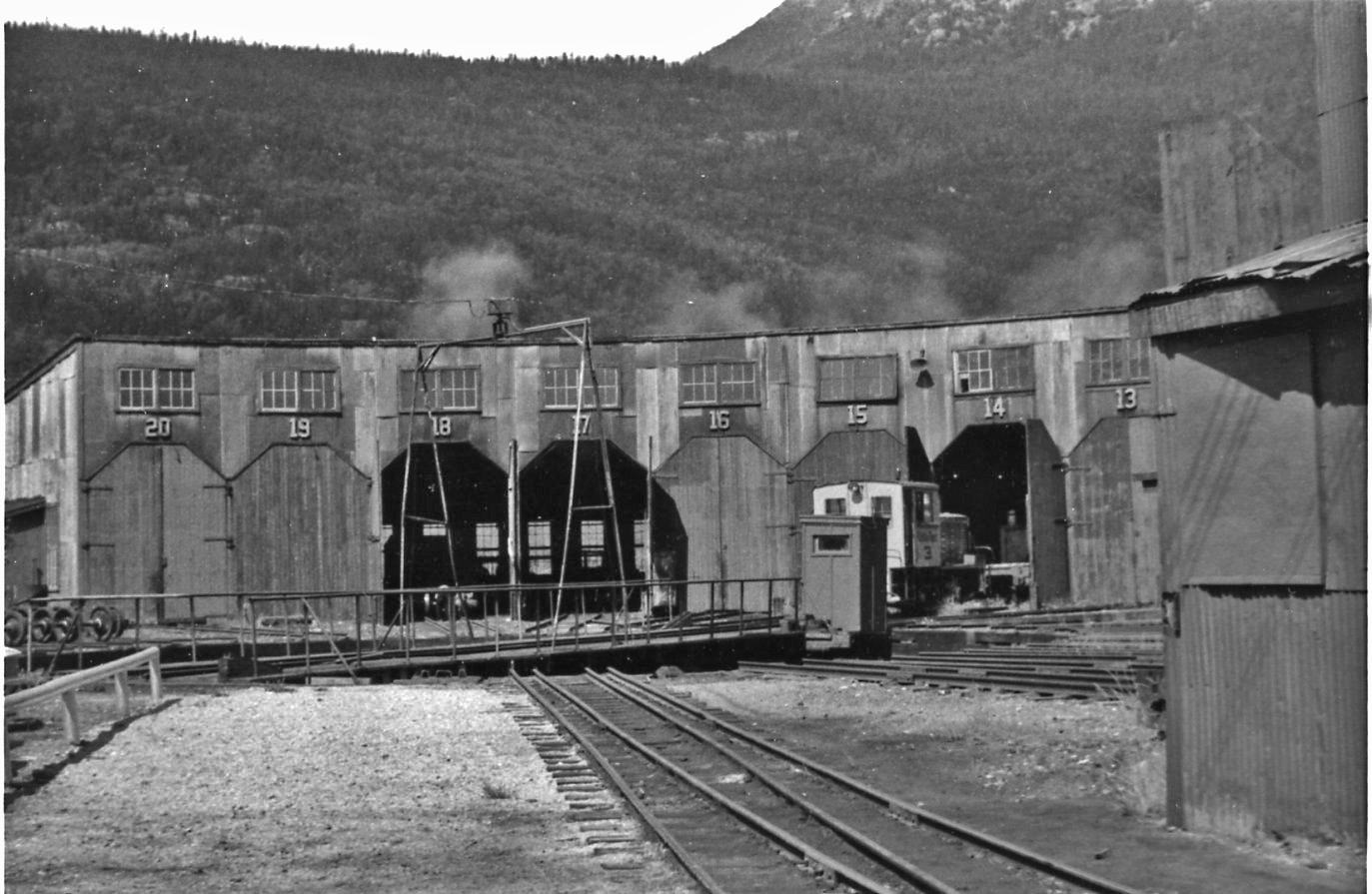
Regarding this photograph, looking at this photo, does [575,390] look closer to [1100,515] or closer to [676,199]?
[1100,515]

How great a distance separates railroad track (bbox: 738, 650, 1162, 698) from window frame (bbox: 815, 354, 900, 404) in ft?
46.8

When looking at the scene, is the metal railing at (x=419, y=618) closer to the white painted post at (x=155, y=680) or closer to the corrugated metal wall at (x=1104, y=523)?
the white painted post at (x=155, y=680)

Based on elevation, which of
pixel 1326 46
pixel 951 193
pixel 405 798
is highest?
pixel 951 193

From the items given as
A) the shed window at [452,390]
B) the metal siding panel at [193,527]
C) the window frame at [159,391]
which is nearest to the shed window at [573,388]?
the shed window at [452,390]

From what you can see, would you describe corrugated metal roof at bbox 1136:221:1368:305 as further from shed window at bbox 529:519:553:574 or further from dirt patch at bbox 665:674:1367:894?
shed window at bbox 529:519:553:574

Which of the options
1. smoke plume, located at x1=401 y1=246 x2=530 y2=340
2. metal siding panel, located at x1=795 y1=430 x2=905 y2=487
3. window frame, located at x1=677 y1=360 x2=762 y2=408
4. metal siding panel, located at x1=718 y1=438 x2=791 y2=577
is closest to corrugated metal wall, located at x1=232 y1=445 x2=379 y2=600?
window frame, located at x1=677 y1=360 x2=762 y2=408

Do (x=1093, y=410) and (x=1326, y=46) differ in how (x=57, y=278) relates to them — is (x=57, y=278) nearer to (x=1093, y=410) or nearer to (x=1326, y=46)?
(x=1093, y=410)

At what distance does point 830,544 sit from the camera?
28906 millimetres

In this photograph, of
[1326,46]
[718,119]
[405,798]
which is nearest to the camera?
[1326,46]

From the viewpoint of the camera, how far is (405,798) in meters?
12.3

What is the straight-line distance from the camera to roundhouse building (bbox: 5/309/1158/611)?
36.7 m

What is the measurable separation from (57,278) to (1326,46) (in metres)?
60.1

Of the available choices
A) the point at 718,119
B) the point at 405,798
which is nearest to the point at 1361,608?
the point at 405,798

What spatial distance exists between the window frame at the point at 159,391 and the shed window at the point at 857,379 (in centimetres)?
1597
